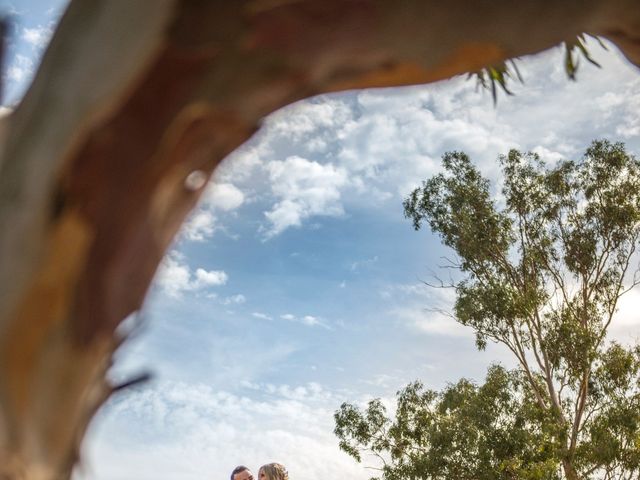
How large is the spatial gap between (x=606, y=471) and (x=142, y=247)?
12.7 m

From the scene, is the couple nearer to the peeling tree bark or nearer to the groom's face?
the groom's face

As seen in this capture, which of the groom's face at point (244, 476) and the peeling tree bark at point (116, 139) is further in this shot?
the groom's face at point (244, 476)

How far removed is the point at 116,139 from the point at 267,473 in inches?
176

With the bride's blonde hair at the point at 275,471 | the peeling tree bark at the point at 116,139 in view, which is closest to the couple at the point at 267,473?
the bride's blonde hair at the point at 275,471

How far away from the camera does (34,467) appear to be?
656mm

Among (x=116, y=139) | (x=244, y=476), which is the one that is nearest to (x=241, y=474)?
(x=244, y=476)

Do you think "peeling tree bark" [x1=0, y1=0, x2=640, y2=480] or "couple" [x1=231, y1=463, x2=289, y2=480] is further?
"couple" [x1=231, y1=463, x2=289, y2=480]

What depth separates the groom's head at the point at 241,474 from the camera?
4738mm

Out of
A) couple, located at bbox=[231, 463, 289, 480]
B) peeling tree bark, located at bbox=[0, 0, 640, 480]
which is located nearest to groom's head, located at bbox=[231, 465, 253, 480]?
couple, located at bbox=[231, 463, 289, 480]

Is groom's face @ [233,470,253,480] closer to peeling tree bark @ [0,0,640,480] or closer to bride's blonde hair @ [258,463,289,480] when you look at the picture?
bride's blonde hair @ [258,463,289,480]

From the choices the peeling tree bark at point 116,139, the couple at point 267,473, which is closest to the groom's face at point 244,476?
the couple at point 267,473

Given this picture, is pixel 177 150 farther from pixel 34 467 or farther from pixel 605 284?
pixel 605 284

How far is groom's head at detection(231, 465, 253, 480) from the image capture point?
15.5ft

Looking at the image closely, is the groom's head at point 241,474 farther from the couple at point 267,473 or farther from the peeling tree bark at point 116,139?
the peeling tree bark at point 116,139
